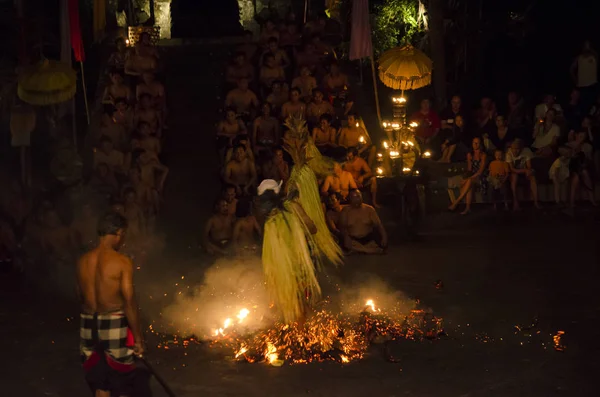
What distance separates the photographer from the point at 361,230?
13602 mm

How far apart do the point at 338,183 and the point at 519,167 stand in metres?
3.27

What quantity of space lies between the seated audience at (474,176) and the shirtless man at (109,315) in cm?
944

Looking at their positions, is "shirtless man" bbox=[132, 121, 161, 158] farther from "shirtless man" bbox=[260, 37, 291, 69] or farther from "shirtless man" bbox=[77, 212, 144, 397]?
"shirtless man" bbox=[77, 212, 144, 397]

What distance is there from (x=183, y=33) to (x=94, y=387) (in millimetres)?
21609

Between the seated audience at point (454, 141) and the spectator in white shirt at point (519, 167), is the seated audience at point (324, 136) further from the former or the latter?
the spectator in white shirt at point (519, 167)

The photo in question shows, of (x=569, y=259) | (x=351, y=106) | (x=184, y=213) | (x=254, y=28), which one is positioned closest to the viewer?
(x=569, y=259)

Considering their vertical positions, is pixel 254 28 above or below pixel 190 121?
above

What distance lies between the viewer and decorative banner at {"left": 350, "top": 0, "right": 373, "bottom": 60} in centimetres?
1652

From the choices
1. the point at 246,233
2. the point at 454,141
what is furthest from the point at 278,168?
the point at 454,141

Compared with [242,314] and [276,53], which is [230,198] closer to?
[242,314]

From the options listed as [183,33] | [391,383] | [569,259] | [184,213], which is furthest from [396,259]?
[183,33]

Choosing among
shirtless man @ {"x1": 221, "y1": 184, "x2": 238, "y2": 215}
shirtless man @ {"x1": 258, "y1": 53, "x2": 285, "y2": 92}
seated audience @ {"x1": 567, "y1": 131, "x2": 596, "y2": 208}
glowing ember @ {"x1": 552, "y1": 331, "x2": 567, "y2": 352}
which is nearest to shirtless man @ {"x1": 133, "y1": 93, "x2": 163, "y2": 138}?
shirtless man @ {"x1": 258, "y1": 53, "x2": 285, "y2": 92}

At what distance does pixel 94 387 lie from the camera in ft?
22.5

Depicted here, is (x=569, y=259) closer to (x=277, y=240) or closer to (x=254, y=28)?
(x=277, y=240)
